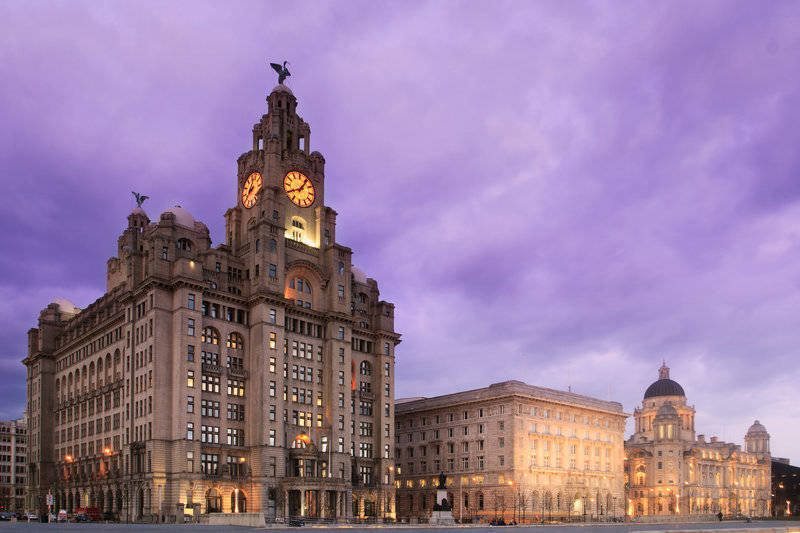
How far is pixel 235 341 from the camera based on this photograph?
133625 millimetres

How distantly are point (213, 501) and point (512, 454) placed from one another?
59919 mm

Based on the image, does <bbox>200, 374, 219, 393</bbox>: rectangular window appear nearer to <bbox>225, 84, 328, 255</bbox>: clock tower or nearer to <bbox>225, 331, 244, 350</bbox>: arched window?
<bbox>225, 331, 244, 350</bbox>: arched window

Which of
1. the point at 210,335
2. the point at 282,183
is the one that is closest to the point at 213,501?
the point at 210,335

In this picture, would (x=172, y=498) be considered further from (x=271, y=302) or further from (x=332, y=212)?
(x=332, y=212)

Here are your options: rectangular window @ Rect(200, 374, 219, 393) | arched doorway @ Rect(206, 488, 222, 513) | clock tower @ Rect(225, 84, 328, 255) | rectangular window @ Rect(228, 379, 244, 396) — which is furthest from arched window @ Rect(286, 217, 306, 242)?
arched doorway @ Rect(206, 488, 222, 513)

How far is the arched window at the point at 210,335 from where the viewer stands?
12904cm

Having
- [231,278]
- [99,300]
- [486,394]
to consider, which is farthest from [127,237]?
[486,394]

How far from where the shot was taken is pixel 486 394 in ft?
551

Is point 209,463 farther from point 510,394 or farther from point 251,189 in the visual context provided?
point 510,394

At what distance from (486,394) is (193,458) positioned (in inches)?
2544

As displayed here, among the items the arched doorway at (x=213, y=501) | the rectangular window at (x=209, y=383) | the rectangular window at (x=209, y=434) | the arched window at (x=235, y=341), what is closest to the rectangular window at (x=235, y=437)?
the rectangular window at (x=209, y=434)

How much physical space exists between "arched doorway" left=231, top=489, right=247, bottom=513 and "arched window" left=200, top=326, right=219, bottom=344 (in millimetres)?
21760

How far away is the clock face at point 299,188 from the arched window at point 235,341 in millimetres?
26201

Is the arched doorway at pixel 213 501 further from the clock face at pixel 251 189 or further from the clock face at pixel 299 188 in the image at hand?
the clock face at pixel 299 188
